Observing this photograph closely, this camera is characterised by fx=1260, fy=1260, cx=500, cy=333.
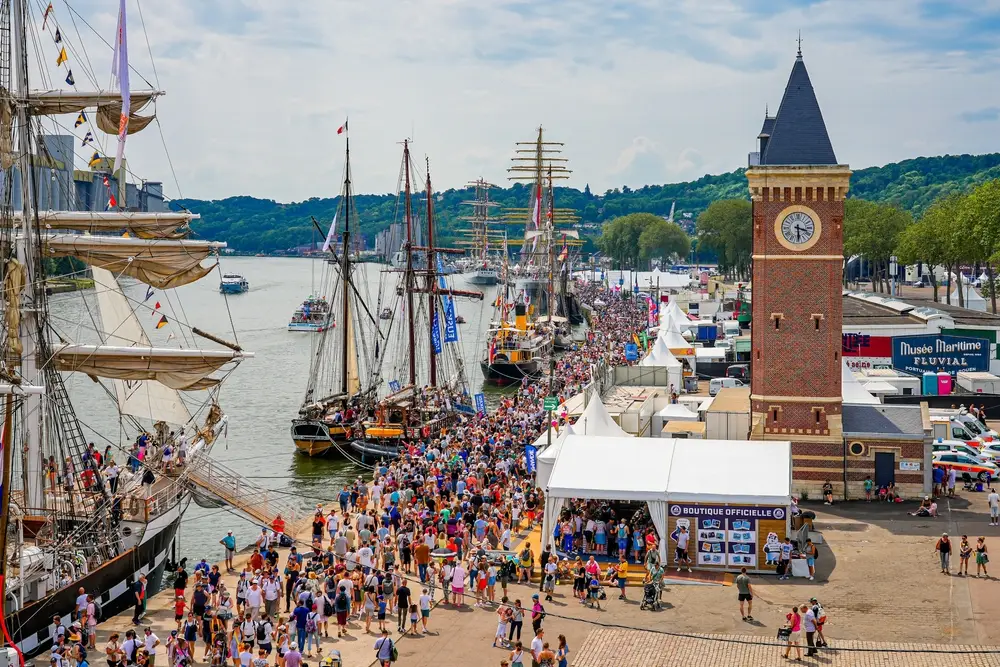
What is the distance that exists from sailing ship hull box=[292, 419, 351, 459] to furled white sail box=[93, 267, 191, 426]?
7.93 m

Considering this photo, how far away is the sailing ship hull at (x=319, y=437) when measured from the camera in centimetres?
5138

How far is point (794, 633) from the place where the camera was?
→ 24.2m

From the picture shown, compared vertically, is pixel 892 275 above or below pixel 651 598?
above

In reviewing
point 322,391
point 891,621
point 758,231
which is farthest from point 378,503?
point 322,391

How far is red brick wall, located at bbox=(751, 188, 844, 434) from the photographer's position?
3675 centimetres

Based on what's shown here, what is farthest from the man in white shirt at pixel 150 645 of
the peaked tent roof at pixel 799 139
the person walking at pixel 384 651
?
the peaked tent roof at pixel 799 139

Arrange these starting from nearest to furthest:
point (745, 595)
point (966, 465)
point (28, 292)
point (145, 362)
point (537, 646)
A: 1. point (537, 646)
2. point (745, 595)
3. point (28, 292)
4. point (145, 362)
5. point (966, 465)

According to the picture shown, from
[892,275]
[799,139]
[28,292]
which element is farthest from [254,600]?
[892,275]

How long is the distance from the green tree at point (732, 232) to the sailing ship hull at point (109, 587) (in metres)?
121

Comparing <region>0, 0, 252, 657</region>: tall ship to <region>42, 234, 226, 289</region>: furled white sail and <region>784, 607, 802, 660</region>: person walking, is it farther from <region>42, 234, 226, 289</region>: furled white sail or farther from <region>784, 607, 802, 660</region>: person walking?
<region>784, 607, 802, 660</region>: person walking

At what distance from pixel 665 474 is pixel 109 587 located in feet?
43.9

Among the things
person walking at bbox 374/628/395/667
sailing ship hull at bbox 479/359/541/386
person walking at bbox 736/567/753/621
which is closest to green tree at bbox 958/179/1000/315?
sailing ship hull at bbox 479/359/541/386

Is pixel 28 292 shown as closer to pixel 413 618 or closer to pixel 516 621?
pixel 413 618

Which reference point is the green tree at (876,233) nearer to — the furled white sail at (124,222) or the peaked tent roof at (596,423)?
the peaked tent roof at (596,423)
